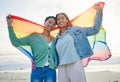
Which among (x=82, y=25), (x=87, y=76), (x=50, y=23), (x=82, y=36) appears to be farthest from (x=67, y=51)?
(x=87, y=76)

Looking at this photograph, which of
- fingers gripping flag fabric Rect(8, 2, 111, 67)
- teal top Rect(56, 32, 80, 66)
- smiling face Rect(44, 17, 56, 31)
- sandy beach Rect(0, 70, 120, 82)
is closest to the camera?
A: teal top Rect(56, 32, 80, 66)

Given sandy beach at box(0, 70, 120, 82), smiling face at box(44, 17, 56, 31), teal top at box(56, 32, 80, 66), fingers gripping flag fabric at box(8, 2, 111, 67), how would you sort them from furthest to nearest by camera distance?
sandy beach at box(0, 70, 120, 82), fingers gripping flag fabric at box(8, 2, 111, 67), smiling face at box(44, 17, 56, 31), teal top at box(56, 32, 80, 66)

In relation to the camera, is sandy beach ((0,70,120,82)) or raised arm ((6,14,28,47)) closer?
raised arm ((6,14,28,47))

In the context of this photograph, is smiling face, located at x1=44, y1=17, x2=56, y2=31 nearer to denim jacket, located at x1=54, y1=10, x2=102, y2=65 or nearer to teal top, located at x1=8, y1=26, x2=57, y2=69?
teal top, located at x1=8, y1=26, x2=57, y2=69

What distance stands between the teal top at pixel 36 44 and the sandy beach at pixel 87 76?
97 centimetres

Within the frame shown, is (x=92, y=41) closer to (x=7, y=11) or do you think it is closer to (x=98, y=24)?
(x=98, y=24)

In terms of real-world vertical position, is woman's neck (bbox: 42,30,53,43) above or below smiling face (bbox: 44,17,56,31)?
below

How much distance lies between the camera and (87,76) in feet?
13.3

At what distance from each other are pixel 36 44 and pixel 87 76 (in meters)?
1.36

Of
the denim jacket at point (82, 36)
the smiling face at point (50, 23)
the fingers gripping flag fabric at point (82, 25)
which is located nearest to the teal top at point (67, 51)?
the denim jacket at point (82, 36)

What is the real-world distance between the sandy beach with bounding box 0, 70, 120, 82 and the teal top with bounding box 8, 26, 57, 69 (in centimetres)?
97

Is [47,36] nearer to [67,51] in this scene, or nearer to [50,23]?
[50,23]

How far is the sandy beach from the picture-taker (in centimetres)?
391

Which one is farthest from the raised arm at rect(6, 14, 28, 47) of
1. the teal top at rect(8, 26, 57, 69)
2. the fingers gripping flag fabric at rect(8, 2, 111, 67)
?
the fingers gripping flag fabric at rect(8, 2, 111, 67)
